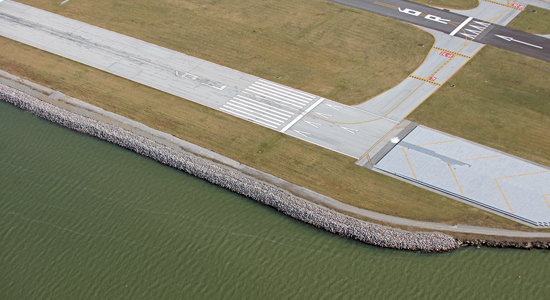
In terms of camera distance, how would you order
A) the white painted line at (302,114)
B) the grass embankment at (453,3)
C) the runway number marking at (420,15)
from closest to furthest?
the white painted line at (302,114) → the runway number marking at (420,15) → the grass embankment at (453,3)

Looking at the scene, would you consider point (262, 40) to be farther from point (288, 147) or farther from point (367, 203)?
point (367, 203)

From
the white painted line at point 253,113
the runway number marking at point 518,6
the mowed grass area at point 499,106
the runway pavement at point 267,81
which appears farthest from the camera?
the runway number marking at point 518,6

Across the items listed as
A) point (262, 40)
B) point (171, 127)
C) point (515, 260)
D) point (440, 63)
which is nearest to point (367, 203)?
point (515, 260)

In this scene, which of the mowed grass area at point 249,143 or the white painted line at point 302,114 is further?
the white painted line at point 302,114

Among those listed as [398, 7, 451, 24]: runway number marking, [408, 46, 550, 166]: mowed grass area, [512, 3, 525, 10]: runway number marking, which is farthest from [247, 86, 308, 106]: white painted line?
[512, 3, 525, 10]: runway number marking

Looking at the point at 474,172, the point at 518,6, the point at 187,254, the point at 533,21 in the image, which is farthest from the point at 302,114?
the point at 518,6

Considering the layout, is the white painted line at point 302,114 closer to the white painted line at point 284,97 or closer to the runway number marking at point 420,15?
the white painted line at point 284,97

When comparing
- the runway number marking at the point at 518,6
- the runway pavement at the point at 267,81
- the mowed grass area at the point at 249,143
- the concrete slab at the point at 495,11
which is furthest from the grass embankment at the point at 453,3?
the mowed grass area at the point at 249,143
